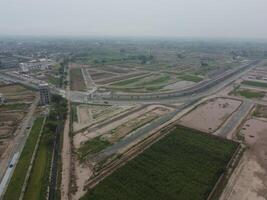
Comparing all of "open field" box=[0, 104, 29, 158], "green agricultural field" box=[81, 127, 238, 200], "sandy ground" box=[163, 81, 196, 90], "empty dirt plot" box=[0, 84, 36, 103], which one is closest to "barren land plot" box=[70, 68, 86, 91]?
"empty dirt plot" box=[0, 84, 36, 103]

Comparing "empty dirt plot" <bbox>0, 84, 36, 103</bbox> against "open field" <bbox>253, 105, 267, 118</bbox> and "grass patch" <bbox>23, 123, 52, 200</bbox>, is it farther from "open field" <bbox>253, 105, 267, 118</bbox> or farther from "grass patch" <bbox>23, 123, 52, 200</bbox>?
"open field" <bbox>253, 105, 267, 118</bbox>

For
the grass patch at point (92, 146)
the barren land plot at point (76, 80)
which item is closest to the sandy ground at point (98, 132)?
the grass patch at point (92, 146)

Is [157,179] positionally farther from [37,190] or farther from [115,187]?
[37,190]

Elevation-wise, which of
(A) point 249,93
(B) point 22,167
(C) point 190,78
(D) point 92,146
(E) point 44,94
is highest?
(E) point 44,94

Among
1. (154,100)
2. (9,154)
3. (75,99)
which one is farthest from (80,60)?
(9,154)

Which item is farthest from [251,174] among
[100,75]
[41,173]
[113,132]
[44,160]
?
[100,75]

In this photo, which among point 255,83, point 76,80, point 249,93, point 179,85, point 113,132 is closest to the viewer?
point 113,132

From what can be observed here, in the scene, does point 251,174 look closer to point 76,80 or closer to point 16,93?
point 16,93
